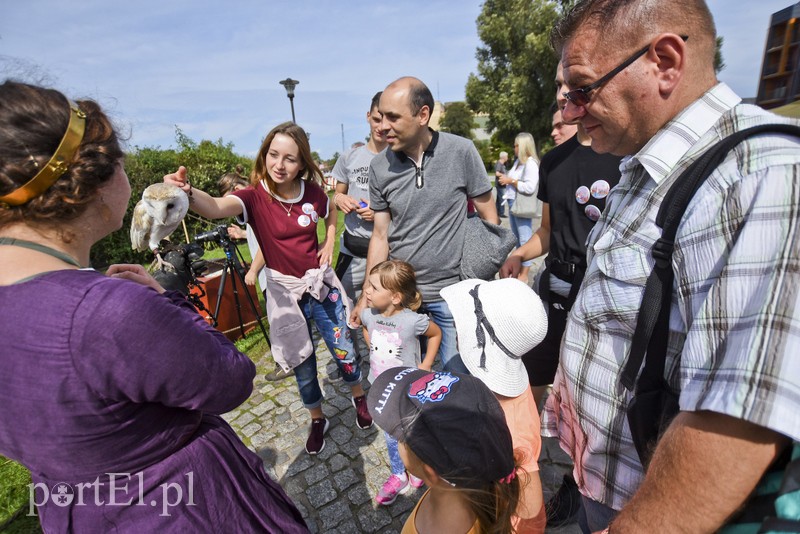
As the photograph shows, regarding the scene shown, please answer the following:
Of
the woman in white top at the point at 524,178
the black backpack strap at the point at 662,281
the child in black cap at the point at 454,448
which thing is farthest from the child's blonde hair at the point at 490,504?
the woman in white top at the point at 524,178

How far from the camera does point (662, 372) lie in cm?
103

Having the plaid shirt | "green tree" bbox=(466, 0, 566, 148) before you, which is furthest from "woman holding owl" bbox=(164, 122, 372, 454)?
"green tree" bbox=(466, 0, 566, 148)

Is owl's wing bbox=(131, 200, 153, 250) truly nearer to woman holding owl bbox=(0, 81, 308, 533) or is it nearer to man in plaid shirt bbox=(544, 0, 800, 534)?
woman holding owl bbox=(0, 81, 308, 533)

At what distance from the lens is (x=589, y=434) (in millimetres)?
1356

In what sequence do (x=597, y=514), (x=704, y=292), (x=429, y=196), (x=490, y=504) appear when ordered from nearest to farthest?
(x=704, y=292) < (x=490, y=504) < (x=597, y=514) < (x=429, y=196)

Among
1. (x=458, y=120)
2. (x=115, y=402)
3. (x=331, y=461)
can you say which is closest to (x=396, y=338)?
(x=331, y=461)

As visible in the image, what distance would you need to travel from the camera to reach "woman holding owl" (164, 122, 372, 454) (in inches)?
112

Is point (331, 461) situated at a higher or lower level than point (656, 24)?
lower

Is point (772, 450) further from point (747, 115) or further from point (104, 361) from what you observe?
point (104, 361)

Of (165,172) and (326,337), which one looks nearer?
(326,337)

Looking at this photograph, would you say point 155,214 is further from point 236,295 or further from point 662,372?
point 236,295

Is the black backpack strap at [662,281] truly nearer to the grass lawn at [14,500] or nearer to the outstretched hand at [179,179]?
the outstretched hand at [179,179]

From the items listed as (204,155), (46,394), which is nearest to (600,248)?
(46,394)

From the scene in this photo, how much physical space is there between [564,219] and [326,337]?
6.63 feet
